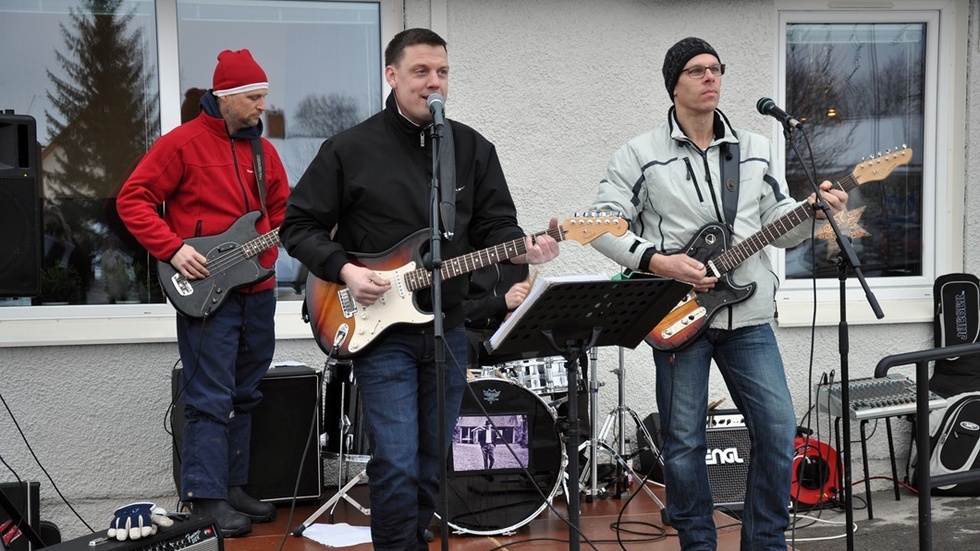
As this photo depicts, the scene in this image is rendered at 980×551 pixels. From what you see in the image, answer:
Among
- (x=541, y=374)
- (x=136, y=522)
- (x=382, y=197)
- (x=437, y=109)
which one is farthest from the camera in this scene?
(x=541, y=374)

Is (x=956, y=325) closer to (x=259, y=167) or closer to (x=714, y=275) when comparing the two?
(x=714, y=275)

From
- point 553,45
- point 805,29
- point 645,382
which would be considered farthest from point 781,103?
point 645,382

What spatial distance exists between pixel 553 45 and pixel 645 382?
7.10ft

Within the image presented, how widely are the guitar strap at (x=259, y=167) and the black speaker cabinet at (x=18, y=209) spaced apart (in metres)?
1.23

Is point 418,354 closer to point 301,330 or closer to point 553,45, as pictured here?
point 301,330

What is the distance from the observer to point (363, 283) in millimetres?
3477

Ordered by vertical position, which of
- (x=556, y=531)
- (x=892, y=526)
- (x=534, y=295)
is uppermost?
(x=534, y=295)

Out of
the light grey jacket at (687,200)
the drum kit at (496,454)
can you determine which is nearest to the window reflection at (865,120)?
the drum kit at (496,454)

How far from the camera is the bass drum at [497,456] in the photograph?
5.13m

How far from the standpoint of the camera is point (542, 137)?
626cm

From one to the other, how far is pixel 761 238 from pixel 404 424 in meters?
1.61

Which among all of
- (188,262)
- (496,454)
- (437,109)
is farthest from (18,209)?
(496,454)

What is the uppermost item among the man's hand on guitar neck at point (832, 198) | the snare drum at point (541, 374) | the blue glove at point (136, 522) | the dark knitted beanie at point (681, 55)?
the dark knitted beanie at point (681, 55)

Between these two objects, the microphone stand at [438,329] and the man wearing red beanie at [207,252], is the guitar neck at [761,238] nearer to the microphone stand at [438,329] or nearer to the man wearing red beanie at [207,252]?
the microphone stand at [438,329]
